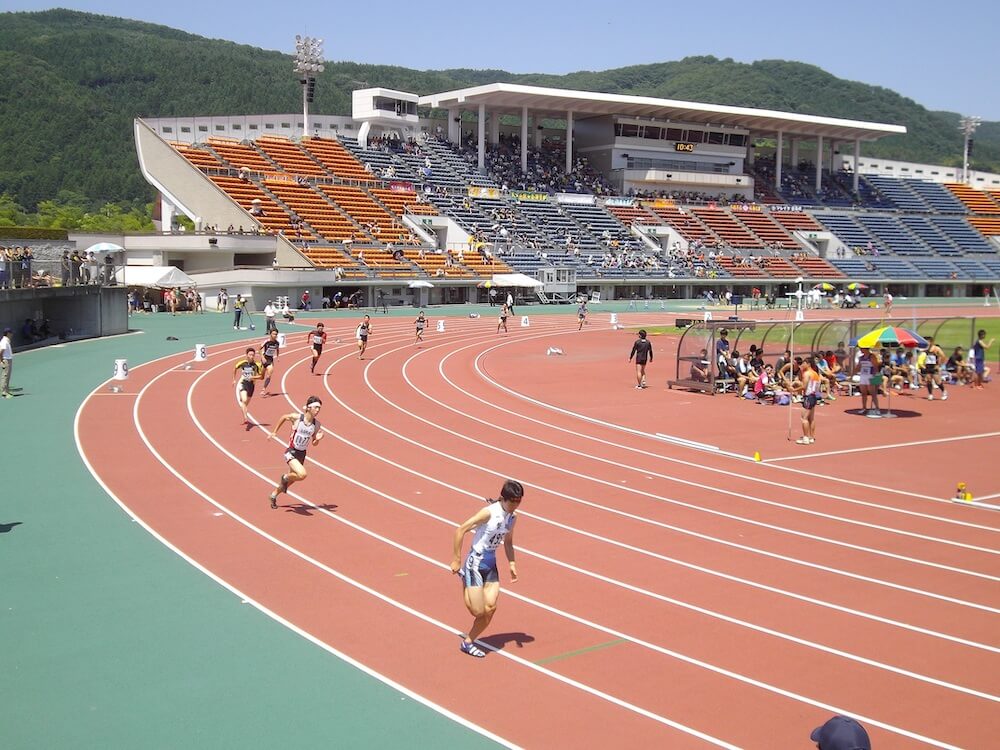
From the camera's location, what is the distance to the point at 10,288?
102 ft

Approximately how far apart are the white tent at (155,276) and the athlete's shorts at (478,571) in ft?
143

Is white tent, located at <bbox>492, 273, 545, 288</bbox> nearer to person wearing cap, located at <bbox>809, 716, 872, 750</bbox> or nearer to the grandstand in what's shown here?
the grandstand

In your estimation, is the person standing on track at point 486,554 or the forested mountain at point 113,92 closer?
the person standing on track at point 486,554

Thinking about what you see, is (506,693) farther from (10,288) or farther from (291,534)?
(10,288)

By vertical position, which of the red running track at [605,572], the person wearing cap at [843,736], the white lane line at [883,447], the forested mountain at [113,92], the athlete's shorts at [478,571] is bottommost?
the red running track at [605,572]

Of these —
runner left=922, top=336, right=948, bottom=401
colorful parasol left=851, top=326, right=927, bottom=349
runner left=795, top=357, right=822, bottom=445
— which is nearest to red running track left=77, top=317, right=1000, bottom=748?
runner left=795, top=357, right=822, bottom=445

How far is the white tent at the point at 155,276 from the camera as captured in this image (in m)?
48.6

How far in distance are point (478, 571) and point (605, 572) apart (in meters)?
3.23

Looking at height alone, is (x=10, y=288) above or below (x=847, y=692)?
above

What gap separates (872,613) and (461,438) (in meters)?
10.5

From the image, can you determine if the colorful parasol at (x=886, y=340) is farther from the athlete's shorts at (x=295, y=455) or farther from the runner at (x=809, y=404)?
the athlete's shorts at (x=295, y=455)

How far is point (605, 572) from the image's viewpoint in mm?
11172

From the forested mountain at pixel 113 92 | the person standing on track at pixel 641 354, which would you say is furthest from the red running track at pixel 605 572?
the forested mountain at pixel 113 92

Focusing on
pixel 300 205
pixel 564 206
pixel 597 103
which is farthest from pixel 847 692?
pixel 597 103
